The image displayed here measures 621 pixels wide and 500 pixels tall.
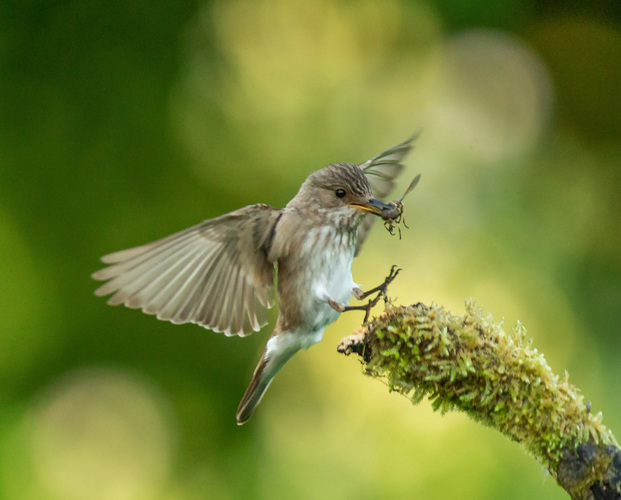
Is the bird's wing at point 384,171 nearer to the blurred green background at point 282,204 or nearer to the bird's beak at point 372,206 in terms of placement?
the bird's beak at point 372,206

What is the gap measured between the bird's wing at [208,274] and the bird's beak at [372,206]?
383mm

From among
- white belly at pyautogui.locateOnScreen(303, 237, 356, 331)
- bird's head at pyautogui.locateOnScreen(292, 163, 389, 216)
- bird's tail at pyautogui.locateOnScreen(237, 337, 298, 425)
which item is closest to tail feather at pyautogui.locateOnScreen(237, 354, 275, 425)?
bird's tail at pyautogui.locateOnScreen(237, 337, 298, 425)

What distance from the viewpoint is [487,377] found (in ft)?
7.14

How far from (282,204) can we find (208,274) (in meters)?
1.87

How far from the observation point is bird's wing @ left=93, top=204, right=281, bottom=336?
116 inches

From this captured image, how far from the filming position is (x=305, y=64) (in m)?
5.81

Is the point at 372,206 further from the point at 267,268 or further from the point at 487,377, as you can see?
the point at 487,377

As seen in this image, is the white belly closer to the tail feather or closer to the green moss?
the tail feather

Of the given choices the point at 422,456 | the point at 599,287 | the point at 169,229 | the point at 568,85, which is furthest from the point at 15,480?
the point at 568,85

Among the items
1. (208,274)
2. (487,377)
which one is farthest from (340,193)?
(487,377)

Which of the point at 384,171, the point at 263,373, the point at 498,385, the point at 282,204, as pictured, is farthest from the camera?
the point at 282,204

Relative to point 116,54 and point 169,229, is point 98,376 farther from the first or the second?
point 116,54

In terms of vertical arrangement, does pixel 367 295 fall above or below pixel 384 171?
below

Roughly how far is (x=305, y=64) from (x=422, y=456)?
10.9ft
